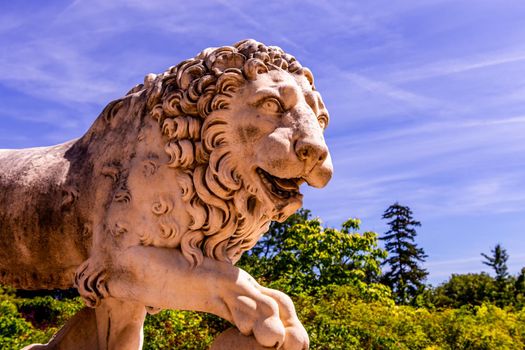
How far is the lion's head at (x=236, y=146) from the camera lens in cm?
347

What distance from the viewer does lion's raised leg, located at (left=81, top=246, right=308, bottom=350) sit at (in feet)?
10.6

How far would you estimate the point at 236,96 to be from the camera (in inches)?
141

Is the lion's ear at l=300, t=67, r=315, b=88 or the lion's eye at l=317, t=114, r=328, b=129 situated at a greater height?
the lion's ear at l=300, t=67, r=315, b=88

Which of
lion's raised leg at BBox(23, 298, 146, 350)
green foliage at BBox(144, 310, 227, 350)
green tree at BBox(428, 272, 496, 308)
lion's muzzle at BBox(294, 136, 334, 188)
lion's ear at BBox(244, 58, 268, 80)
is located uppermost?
green tree at BBox(428, 272, 496, 308)

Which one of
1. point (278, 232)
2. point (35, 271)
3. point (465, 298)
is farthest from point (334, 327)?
point (465, 298)

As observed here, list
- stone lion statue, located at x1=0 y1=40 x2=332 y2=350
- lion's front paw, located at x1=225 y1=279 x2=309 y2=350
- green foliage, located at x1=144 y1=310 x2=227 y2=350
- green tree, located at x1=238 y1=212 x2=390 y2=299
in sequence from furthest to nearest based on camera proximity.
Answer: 1. green tree, located at x1=238 y1=212 x2=390 y2=299
2. green foliage, located at x1=144 y1=310 x2=227 y2=350
3. stone lion statue, located at x1=0 y1=40 x2=332 y2=350
4. lion's front paw, located at x1=225 y1=279 x2=309 y2=350

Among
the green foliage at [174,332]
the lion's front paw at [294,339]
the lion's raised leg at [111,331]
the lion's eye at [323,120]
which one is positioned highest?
the lion's eye at [323,120]

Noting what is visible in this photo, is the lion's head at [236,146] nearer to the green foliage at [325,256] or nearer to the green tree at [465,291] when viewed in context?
the green foliage at [325,256]

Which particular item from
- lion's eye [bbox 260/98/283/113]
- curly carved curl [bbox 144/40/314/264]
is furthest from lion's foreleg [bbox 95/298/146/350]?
lion's eye [bbox 260/98/283/113]

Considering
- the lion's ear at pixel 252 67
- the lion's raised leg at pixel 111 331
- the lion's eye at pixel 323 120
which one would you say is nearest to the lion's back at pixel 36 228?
the lion's raised leg at pixel 111 331

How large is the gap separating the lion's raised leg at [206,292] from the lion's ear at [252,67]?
103 cm

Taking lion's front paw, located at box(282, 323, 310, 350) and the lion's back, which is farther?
the lion's back

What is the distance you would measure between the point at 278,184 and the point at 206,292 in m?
0.70

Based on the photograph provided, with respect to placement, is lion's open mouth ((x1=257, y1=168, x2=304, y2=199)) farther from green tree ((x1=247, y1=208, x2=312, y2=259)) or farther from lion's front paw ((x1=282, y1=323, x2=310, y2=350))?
green tree ((x1=247, y1=208, x2=312, y2=259))
